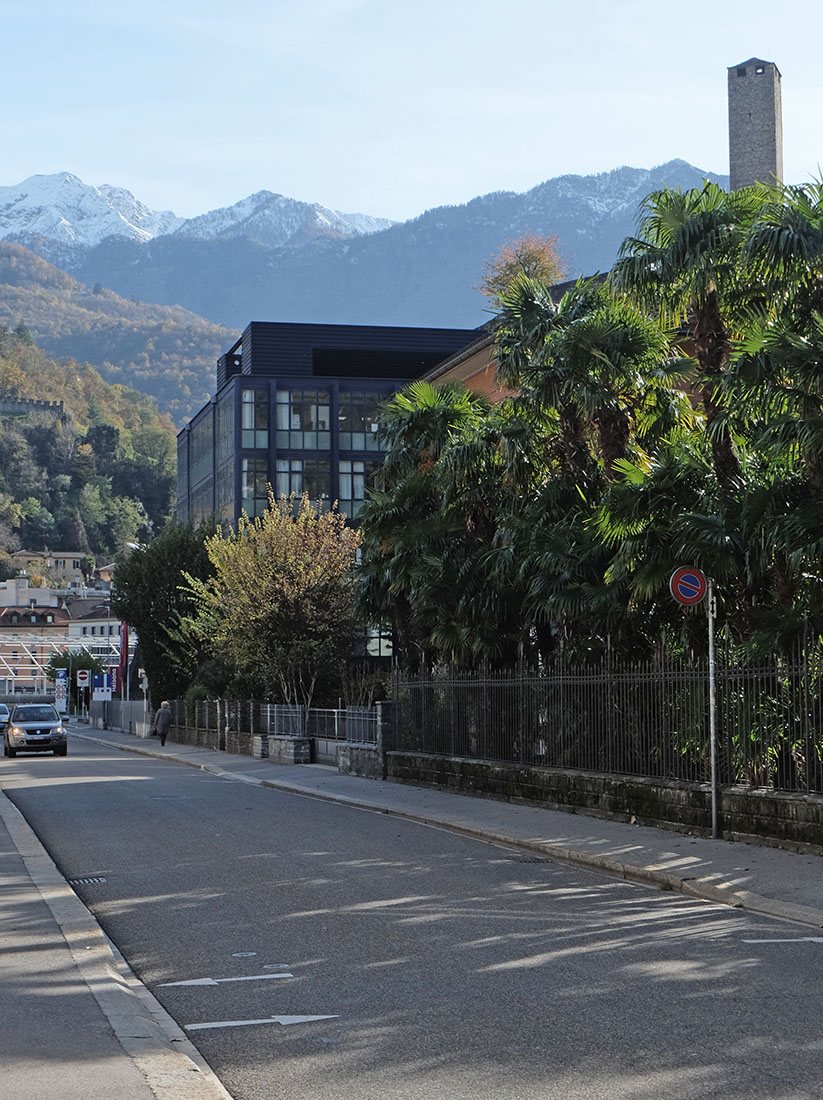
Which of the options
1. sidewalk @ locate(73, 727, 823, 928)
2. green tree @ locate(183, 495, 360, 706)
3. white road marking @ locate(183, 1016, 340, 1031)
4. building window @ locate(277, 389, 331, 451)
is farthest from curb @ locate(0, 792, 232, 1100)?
building window @ locate(277, 389, 331, 451)

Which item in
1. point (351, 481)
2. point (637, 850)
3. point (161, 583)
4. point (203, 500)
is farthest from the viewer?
point (203, 500)

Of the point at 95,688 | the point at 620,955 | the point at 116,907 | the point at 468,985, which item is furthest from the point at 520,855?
the point at 95,688

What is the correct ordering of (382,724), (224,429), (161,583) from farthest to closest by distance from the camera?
(224,429), (161,583), (382,724)

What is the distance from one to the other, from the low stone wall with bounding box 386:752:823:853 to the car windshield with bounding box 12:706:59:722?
2472 cm

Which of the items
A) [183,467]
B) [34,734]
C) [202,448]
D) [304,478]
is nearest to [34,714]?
[34,734]

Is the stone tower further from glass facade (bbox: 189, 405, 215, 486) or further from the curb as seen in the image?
the curb

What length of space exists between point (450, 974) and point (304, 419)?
70114mm

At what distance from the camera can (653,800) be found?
17625 mm

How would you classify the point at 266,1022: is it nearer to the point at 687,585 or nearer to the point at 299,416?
the point at 687,585

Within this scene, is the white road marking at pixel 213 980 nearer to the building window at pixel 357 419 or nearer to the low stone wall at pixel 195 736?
the low stone wall at pixel 195 736

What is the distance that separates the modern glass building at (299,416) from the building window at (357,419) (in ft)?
0.18

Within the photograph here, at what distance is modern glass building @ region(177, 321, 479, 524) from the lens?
3031 inches

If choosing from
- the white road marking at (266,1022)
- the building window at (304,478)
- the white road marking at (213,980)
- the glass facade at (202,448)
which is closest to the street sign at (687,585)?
the white road marking at (213,980)

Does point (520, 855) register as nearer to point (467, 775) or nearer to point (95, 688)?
point (467, 775)
